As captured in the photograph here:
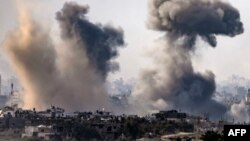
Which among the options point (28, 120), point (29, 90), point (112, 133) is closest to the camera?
point (112, 133)

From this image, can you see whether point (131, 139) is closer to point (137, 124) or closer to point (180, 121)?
point (137, 124)

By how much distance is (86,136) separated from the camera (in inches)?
5276

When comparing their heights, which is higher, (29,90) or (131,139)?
(29,90)

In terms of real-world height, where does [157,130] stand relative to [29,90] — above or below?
below

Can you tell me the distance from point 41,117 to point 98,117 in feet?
45.8

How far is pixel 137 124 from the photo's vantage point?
140m

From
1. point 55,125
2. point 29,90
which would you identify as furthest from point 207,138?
point 29,90

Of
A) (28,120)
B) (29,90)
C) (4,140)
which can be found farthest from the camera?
(29,90)

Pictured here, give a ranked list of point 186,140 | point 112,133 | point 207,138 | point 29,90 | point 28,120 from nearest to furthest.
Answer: point 207,138 < point 186,140 < point 112,133 < point 28,120 < point 29,90

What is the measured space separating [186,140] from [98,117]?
6649cm

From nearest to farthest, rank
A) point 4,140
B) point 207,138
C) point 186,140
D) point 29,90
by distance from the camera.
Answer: point 207,138, point 186,140, point 4,140, point 29,90

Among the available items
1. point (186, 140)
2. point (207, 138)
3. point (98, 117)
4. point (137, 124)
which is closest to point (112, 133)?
point (137, 124)

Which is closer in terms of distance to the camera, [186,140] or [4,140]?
[186,140]

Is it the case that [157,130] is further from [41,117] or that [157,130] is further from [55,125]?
[41,117]
